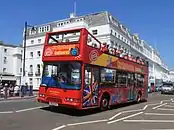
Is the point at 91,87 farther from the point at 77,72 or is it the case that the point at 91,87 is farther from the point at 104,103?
the point at 104,103

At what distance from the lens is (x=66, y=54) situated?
15422mm

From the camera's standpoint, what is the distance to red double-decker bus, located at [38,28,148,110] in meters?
15.0

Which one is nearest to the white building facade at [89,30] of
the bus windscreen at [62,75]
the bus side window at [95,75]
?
the bus side window at [95,75]

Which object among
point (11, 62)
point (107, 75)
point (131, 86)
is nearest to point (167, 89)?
point (131, 86)

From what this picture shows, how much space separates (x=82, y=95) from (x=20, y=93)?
59.7ft

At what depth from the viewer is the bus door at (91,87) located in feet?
50.3

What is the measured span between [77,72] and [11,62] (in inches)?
2824

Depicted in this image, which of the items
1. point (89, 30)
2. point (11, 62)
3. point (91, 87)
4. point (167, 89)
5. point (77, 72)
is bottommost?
point (167, 89)

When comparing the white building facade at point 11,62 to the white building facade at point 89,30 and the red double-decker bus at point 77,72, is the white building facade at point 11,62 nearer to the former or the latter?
the white building facade at point 89,30

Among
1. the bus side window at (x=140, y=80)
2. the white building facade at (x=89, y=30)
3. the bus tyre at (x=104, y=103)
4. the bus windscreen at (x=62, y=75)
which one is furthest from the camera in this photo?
the white building facade at (x=89, y=30)

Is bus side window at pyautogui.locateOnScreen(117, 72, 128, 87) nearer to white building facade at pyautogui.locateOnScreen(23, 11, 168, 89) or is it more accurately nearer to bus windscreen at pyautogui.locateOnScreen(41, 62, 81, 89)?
bus windscreen at pyautogui.locateOnScreen(41, 62, 81, 89)

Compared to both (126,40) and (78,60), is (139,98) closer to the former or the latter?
(78,60)

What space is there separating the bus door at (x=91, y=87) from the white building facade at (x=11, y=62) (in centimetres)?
6660

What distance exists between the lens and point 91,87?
1579 centimetres
